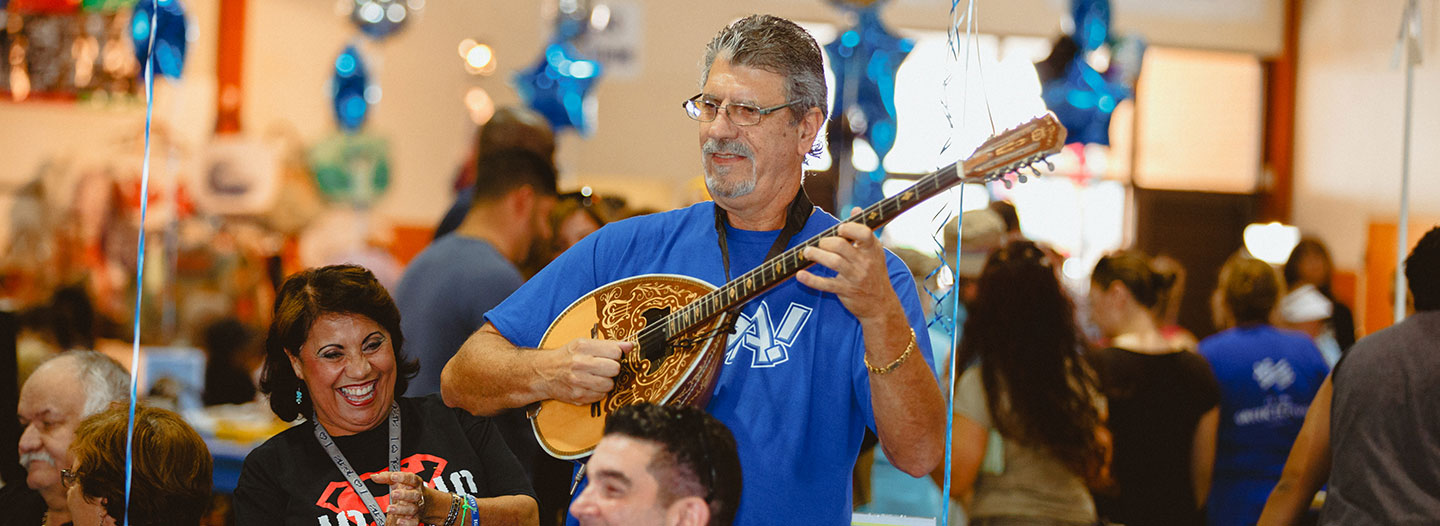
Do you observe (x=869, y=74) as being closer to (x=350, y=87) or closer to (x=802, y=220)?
(x=802, y=220)

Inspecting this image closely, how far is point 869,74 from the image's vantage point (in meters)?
4.89

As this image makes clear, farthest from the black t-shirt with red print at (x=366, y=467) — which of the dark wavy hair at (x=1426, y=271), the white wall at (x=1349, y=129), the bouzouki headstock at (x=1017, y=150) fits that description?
the white wall at (x=1349, y=129)

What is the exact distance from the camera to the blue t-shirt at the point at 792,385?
1894 mm

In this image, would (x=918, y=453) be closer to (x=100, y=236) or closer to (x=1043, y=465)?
(x=1043, y=465)

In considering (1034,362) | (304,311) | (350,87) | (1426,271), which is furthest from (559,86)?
(1426,271)

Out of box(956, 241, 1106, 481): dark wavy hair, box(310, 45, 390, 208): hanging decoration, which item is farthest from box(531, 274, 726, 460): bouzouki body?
box(310, 45, 390, 208): hanging decoration

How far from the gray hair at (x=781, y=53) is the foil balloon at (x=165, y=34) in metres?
1.74

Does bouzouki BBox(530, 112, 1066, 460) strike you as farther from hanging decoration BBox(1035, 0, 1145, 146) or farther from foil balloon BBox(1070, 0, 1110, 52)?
foil balloon BBox(1070, 0, 1110, 52)

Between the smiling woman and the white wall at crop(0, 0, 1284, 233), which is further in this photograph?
the white wall at crop(0, 0, 1284, 233)

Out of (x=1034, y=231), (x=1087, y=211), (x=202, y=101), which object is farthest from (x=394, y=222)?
(x=1087, y=211)

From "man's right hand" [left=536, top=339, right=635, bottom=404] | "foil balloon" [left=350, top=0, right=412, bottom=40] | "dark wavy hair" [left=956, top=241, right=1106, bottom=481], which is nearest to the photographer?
"man's right hand" [left=536, top=339, right=635, bottom=404]

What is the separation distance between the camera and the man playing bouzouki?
188 centimetres

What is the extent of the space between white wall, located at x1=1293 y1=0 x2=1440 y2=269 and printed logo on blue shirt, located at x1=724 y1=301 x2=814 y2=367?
751 cm

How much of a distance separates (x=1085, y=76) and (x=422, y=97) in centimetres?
555
